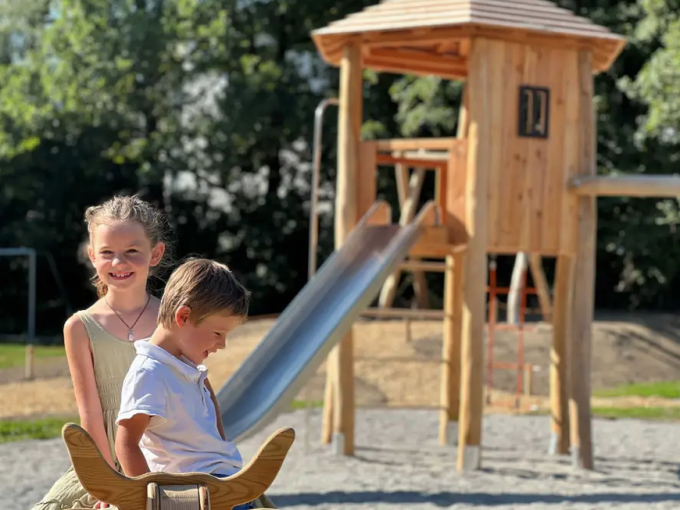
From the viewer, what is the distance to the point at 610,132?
23.8m

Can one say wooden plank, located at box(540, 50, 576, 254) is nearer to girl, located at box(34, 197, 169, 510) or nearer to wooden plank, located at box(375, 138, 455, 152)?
wooden plank, located at box(375, 138, 455, 152)

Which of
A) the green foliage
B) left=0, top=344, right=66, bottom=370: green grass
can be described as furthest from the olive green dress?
the green foliage

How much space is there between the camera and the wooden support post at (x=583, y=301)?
9555mm

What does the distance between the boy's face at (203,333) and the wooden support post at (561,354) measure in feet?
24.7

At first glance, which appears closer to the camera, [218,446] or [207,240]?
[218,446]

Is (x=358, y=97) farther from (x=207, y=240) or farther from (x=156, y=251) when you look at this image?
(x=207, y=240)

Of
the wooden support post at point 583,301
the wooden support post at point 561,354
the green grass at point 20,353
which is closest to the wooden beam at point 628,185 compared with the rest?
the wooden support post at point 583,301

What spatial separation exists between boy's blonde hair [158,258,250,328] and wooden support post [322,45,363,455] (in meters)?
6.98

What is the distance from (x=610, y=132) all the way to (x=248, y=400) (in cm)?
1774

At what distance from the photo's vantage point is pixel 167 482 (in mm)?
2447

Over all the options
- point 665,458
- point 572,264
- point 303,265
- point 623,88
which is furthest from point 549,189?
point 303,265

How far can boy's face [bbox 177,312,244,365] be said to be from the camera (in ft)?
8.78

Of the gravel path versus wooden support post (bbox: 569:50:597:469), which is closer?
the gravel path

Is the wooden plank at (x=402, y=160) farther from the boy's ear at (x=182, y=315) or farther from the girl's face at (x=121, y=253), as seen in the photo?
the boy's ear at (x=182, y=315)
